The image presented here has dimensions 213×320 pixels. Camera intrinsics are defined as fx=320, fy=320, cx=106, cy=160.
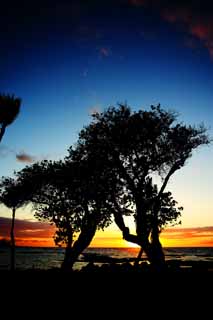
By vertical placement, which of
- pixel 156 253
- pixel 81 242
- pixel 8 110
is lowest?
pixel 156 253

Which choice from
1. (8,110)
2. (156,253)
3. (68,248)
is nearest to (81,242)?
(68,248)

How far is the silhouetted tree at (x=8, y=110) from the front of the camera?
77.5 ft

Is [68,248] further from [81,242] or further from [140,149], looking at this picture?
[140,149]

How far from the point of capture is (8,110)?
78.4 ft

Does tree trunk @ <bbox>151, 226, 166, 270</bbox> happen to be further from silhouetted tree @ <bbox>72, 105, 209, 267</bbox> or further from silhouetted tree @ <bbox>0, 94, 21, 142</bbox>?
silhouetted tree @ <bbox>0, 94, 21, 142</bbox>

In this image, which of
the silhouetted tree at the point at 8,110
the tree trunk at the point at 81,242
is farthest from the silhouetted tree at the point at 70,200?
the silhouetted tree at the point at 8,110

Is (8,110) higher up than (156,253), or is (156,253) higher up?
(8,110)

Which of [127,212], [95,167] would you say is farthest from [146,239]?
[95,167]

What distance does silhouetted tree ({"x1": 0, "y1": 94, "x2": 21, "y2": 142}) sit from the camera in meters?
23.6

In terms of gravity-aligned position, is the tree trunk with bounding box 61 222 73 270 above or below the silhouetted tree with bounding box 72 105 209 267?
below

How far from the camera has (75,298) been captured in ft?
47.2

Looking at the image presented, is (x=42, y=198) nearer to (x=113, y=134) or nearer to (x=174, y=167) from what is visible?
(x=113, y=134)

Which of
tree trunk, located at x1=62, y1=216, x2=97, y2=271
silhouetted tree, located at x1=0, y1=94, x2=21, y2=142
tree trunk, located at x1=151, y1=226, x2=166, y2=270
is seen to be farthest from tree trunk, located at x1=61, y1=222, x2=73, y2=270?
silhouetted tree, located at x1=0, y1=94, x2=21, y2=142

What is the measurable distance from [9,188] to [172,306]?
3630 cm
